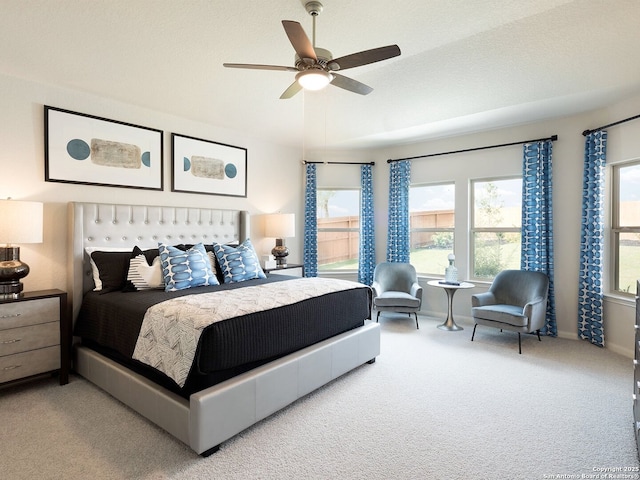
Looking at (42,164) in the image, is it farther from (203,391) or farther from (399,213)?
(399,213)

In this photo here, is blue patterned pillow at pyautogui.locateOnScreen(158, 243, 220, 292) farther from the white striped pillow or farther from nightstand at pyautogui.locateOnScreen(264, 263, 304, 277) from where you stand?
nightstand at pyautogui.locateOnScreen(264, 263, 304, 277)

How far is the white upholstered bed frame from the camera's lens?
2.04 meters

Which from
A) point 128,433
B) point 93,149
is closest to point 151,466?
point 128,433

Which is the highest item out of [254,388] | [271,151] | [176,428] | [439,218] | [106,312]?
Answer: [271,151]

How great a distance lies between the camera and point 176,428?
6.88 ft

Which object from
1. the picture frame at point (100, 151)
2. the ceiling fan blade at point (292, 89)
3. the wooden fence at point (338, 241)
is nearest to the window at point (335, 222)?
the wooden fence at point (338, 241)

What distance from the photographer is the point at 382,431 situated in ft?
7.47

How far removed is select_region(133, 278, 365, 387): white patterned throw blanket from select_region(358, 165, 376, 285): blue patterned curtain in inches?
115

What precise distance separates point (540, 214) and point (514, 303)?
3.72 ft

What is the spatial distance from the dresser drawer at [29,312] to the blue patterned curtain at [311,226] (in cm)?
334

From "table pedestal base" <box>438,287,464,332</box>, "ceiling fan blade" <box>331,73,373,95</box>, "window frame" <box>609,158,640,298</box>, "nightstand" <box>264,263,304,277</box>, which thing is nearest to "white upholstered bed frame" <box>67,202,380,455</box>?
"nightstand" <box>264,263,304,277</box>

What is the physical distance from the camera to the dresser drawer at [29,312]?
265 cm

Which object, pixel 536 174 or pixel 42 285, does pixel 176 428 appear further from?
pixel 536 174

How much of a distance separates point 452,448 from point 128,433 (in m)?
2.05
